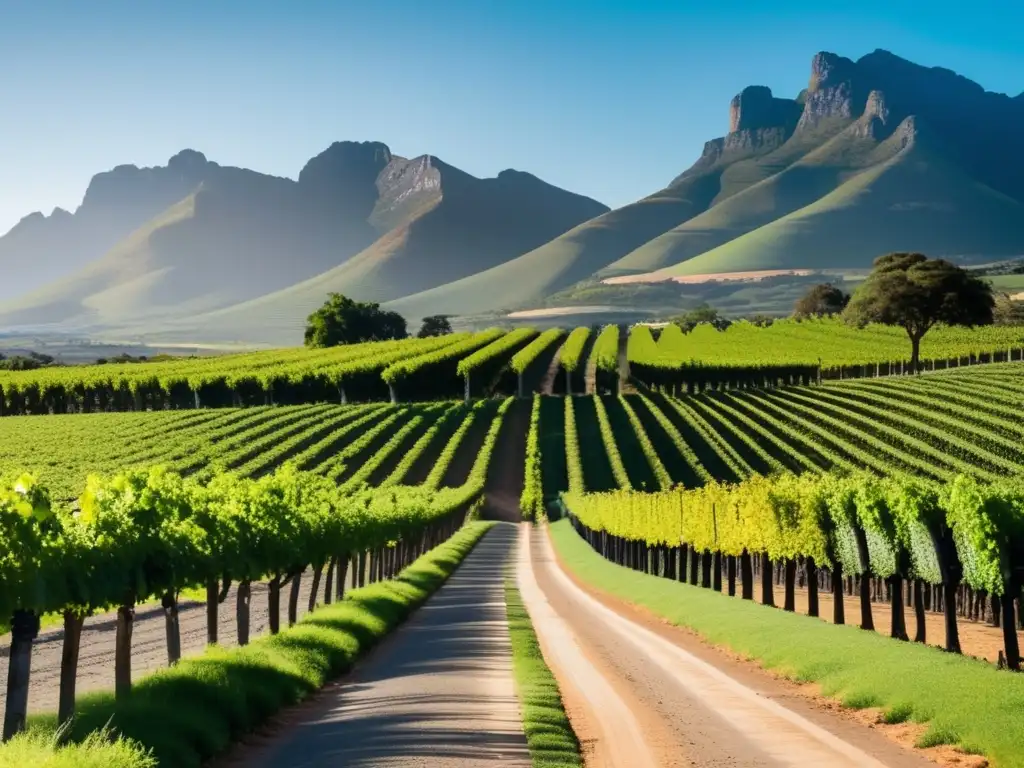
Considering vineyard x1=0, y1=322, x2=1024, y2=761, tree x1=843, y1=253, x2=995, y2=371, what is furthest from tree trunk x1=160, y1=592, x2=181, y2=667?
tree x1=843, y1=253, x2=995, y2=371

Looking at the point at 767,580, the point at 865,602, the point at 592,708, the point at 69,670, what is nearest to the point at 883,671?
the point at 592,708

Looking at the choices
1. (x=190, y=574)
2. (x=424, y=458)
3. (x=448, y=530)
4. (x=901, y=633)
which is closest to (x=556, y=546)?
(x=448, y=530)

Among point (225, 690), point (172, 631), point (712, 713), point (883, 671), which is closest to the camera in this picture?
point (225, 690)

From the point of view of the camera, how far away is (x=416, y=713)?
24.3m

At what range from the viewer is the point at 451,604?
5288 cm

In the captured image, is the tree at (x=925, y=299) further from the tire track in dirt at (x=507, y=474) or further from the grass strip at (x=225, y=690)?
the grass strip at (x=225, y=690)

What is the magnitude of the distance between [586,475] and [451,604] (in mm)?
65904

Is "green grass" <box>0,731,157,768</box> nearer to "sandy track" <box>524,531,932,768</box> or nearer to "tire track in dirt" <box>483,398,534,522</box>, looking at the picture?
"sandy track" <box>524,531,932,768</box>

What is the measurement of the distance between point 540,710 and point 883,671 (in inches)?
276

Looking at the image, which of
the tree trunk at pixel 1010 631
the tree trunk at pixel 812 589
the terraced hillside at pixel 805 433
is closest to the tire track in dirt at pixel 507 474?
the terraced hillside at pixel 805 433

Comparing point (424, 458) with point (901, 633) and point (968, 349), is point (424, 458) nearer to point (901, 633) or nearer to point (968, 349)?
point (968, 349)

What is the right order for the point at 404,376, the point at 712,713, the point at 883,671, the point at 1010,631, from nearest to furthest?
the point at 712,713, the point at 883,671, the point at 1010,631, the point at 404,376

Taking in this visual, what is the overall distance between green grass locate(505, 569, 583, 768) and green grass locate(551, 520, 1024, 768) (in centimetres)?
524

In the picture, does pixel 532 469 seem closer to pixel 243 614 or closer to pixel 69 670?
pixel 243 614
